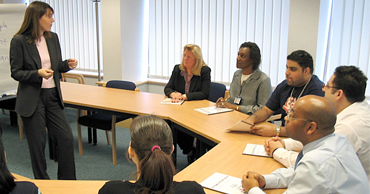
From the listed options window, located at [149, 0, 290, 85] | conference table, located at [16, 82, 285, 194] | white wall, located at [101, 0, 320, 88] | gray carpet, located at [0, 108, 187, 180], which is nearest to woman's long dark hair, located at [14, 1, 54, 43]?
conference table, located at [16, 82, 285, 194]

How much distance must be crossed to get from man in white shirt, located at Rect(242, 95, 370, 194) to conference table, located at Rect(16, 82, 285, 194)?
0.31m

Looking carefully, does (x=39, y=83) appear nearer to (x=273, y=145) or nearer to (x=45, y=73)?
(x=45, y=73)

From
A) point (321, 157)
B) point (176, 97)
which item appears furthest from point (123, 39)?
point (321, 157)

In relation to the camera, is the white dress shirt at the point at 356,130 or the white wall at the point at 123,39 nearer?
the white dress shirt at the point at 356,130

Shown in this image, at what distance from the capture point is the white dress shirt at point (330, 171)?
4.20ft

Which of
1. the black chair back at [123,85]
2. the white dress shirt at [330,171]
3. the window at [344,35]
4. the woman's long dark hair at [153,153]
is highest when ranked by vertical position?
the window at [344,35]

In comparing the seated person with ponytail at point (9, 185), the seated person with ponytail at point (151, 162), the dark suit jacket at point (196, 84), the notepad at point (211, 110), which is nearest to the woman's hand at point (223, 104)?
the notepad at point (211, 110)

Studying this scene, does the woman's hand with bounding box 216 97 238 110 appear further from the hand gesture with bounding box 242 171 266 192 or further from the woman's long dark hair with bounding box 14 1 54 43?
the woman's long dark hair with bounding box 14 1 54 43

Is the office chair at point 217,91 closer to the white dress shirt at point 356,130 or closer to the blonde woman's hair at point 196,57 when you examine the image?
the blonde woman's hair at point 196,57

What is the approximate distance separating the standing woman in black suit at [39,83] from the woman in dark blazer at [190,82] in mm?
1202

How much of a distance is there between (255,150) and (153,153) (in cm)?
114

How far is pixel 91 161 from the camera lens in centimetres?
370

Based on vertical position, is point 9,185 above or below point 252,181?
above

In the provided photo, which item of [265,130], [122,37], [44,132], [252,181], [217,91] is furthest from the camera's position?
[122,37]
